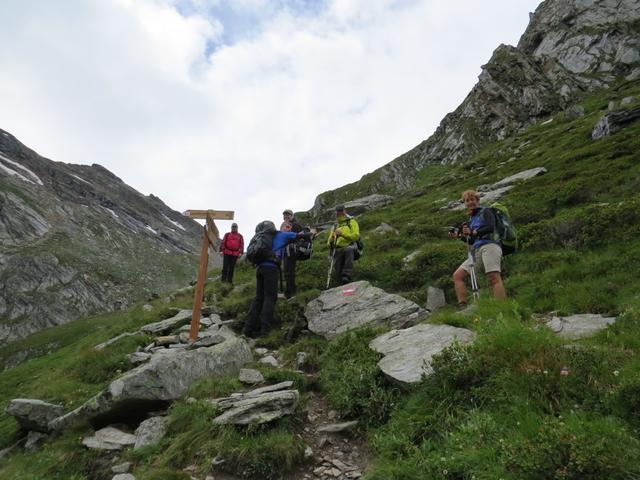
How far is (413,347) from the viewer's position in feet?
22.7

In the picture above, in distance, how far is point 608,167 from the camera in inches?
671

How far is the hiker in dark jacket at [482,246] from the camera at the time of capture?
8719mm

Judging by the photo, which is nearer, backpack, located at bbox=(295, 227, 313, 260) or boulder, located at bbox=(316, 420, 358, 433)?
boulder, located at bbox=(316, 420, 358, 433)

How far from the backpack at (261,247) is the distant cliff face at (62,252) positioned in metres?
93.6

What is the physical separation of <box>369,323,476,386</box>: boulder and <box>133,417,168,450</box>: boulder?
3554 millimetres

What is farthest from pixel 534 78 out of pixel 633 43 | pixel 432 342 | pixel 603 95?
pixel 432 342

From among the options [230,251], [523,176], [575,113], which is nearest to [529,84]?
[575,113]

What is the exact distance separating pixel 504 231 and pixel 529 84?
50361 millimetres

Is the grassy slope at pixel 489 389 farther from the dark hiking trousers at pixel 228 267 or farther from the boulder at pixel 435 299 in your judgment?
the dark hiking trousers at pixel 228 267

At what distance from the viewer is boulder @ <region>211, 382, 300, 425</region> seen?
234 inches

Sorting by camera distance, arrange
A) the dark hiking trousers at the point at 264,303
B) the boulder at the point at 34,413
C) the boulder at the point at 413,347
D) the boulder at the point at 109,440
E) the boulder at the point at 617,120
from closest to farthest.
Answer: the boulder at the point at 413,347 < the boulder at the point at 109,440 < the boulder at the point at 34,413 < the dark hiking trousers at the point at 264,303 < the boulder at the point at 617,120

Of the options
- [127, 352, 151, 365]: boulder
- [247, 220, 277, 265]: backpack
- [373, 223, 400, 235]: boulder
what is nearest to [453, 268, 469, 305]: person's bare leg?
[247, 220, 277, 265]: backpack

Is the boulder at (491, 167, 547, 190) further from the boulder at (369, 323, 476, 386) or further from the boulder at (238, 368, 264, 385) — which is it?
the boulder at (238, 368, 264, 385)

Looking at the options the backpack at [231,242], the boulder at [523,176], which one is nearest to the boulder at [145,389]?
the backpack at [231,242]
